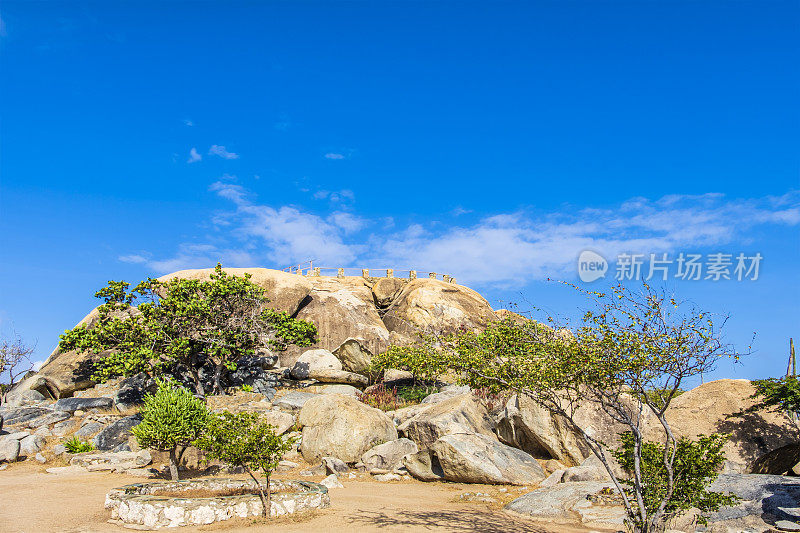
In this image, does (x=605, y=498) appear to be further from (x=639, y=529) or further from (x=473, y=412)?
(x=473, y=412)

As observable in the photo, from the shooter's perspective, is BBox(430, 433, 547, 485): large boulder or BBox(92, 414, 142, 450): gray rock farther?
BBox(92, 414, 142, 450): gray rock

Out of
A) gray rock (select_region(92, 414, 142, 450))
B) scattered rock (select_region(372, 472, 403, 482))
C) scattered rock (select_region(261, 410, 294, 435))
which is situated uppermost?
scattered rock (select_region(261, 410, 294, 435))

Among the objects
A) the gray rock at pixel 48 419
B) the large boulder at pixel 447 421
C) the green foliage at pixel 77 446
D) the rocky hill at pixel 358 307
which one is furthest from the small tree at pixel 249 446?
the rocky hill at pixel 358 307

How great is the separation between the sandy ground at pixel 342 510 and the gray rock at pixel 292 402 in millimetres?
7904

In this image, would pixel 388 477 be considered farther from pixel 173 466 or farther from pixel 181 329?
pixel 181 329

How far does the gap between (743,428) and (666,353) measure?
12.2 m

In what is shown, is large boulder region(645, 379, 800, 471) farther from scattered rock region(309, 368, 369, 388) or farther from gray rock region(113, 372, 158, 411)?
gray rock region(113, 372, 158, 411)

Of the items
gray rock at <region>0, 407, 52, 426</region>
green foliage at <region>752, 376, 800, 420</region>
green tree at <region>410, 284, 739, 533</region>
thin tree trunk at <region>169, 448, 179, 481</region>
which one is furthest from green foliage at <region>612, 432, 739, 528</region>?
gray rock at <region>0, 407, 52, 426</region>

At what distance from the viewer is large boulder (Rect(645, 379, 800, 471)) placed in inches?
695

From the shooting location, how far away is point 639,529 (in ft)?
33.4

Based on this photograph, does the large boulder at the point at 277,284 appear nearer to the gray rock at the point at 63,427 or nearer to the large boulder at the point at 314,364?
the large boulder at the point at 314,364

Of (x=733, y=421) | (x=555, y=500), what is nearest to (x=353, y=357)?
(x=733, y=421)

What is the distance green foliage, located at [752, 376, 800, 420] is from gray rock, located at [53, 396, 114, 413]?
100ft

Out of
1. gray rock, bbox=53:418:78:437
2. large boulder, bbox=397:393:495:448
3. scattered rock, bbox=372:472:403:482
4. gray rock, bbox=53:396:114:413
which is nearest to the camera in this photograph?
scattered rock, bbox=372:472:403:482
